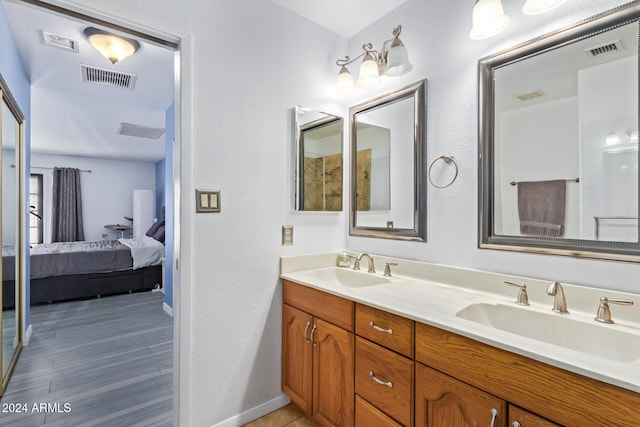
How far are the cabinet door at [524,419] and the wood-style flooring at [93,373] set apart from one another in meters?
1.79

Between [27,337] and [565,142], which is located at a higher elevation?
[565,142]

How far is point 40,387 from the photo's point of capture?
205 centimetres

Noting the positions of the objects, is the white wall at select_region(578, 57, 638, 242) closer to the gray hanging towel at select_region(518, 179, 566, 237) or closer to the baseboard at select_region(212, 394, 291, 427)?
the gray hanging towel at select_region(518, 179, 566, 237)

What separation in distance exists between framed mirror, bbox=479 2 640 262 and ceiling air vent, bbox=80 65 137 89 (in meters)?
2.89

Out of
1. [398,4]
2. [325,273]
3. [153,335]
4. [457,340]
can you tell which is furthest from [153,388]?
[398,4]

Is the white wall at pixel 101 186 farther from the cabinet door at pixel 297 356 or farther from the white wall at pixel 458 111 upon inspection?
the white wall at pixel 458 111

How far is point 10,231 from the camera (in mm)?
2229

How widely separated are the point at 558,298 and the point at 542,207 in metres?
0.37

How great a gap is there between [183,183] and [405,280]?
1.28m

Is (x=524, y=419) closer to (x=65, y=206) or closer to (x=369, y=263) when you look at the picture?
(x=369, y=263)

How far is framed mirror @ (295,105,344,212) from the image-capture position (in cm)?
194

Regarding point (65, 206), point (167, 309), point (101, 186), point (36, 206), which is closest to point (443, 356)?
point (167, 309)

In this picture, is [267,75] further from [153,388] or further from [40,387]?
[40,387]

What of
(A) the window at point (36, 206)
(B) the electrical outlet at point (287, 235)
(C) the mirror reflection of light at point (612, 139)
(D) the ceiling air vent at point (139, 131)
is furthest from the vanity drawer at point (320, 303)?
(A) the window at point (36, 206)
